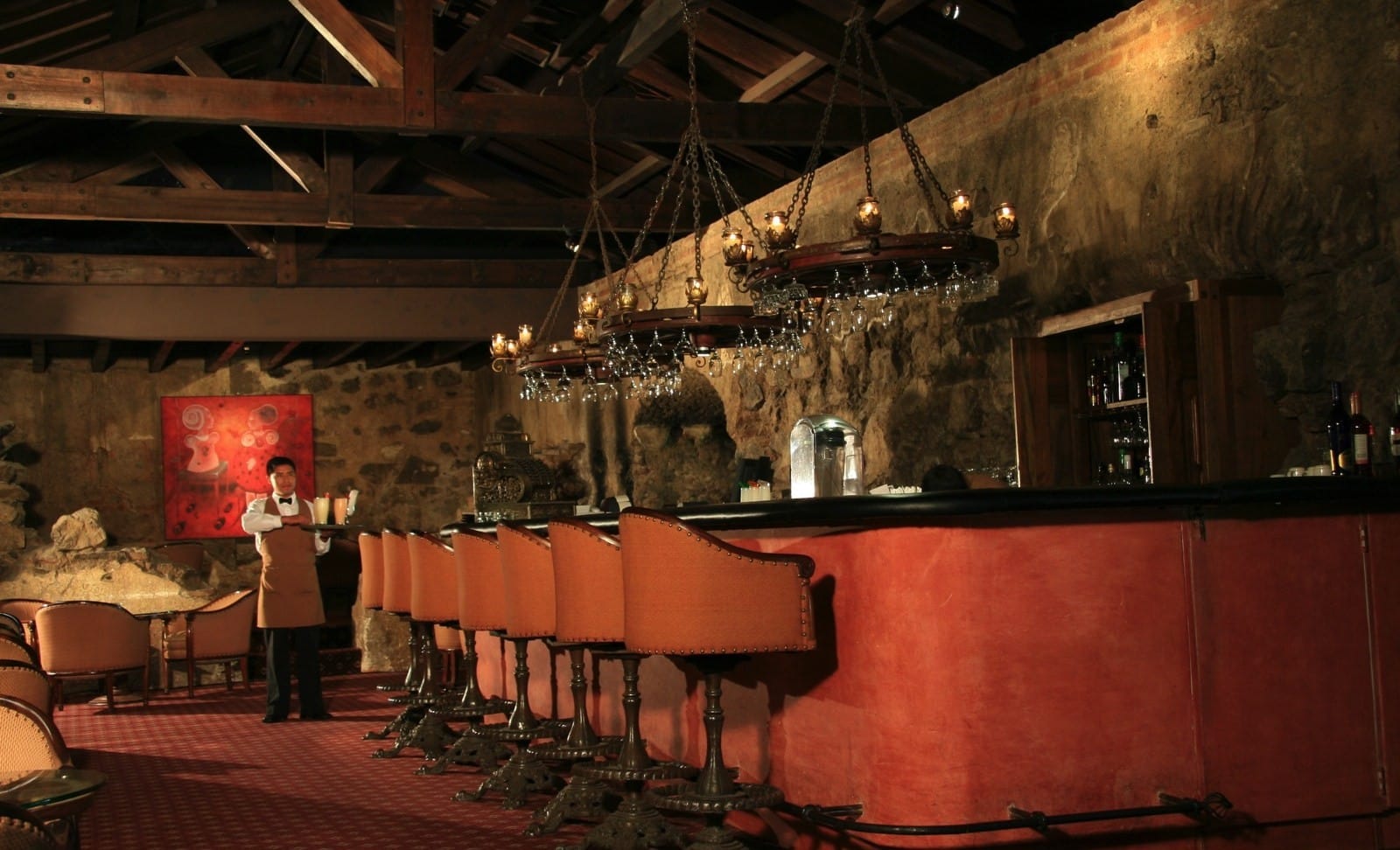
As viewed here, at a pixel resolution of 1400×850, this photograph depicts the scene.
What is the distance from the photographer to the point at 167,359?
15.0 meters

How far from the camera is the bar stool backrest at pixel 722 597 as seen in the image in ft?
12.4

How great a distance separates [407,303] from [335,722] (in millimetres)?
5285

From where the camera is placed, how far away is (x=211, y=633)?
32.5ft

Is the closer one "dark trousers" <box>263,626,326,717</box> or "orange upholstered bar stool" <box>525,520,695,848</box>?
"orange upholstered bar stool" <box>525,520,695,848</box>

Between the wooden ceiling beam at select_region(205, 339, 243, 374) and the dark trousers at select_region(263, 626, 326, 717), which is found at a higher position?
the wooden ceiling beam at select_region(205, 339, 243, 374)

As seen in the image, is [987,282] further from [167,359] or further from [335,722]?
[167,359]

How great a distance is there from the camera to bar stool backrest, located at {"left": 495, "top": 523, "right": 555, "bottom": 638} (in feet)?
16.3

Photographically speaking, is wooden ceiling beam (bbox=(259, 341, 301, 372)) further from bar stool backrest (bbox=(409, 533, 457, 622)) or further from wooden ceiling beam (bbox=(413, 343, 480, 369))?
bar stool backrest (bbox=(409, 533, 457, 622))

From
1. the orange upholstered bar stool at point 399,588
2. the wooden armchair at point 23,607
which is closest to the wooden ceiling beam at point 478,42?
the orange upholstered bar stool at point 399,588

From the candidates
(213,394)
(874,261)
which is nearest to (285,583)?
(874,261)

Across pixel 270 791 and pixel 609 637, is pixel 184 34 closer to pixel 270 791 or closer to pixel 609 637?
pixel 270 791

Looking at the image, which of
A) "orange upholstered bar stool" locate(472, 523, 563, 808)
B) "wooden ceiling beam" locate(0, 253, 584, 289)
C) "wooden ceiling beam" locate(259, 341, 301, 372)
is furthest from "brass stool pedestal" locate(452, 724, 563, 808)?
"wooden ceiling beam" locate(259, 341, 301, 372)

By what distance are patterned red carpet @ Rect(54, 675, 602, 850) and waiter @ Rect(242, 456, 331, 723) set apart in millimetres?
171

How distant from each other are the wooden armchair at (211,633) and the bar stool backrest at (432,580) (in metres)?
3.92
